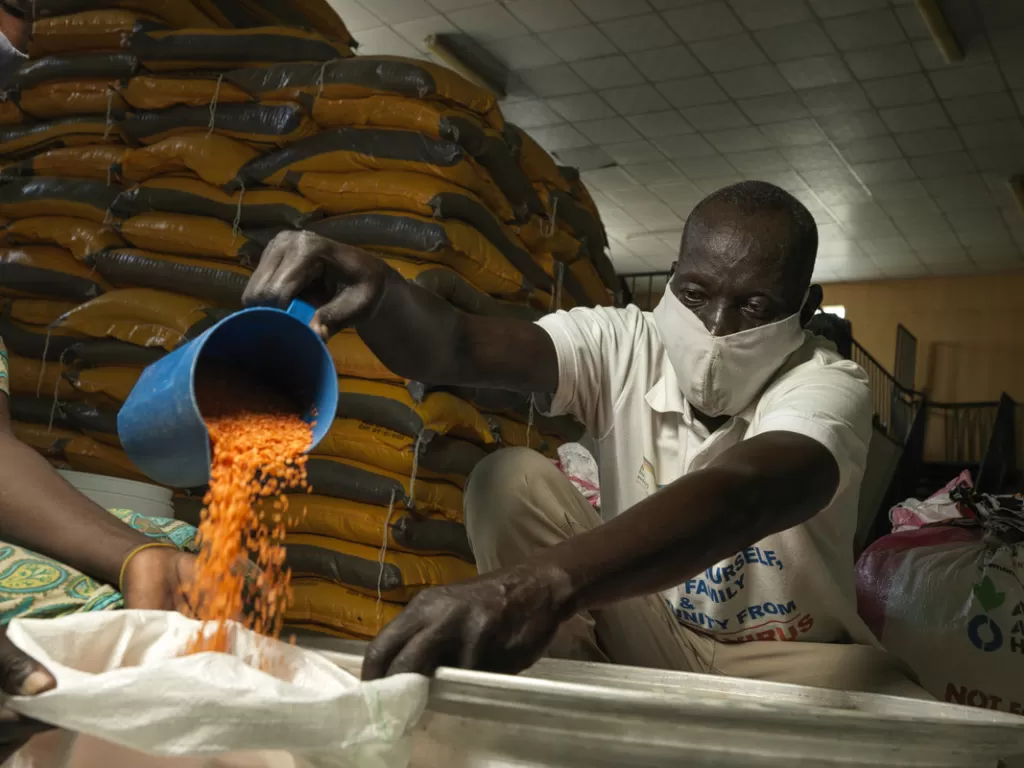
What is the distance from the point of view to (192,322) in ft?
7.51

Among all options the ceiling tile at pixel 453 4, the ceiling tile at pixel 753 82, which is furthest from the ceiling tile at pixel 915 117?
the ceiling tile at pixel 453 4

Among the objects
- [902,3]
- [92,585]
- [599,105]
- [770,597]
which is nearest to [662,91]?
[599,105]

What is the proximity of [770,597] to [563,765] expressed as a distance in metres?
0.73

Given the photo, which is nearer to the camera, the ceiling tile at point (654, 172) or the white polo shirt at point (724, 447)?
the white polo shirt at point (724, 447)

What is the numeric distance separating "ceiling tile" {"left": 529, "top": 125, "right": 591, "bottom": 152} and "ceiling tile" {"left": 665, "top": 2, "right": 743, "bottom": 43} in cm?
136

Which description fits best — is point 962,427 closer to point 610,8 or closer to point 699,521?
point 610,8

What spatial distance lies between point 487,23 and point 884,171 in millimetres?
2944

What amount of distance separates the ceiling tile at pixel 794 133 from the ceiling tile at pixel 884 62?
0.62m

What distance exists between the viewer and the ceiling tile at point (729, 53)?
4.72 metres

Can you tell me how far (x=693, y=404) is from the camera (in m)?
1.48

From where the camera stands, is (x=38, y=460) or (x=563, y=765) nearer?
(x=563, y=765)

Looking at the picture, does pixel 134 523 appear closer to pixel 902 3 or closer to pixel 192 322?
pixel 192 322

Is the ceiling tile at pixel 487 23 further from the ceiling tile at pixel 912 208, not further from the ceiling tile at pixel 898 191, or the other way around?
the ceiling tile at pixel 912 208

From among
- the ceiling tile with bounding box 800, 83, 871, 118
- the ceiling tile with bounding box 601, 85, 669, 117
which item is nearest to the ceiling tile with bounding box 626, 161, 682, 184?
the ceiling tile with bounding box 601, 85, 669, 117
